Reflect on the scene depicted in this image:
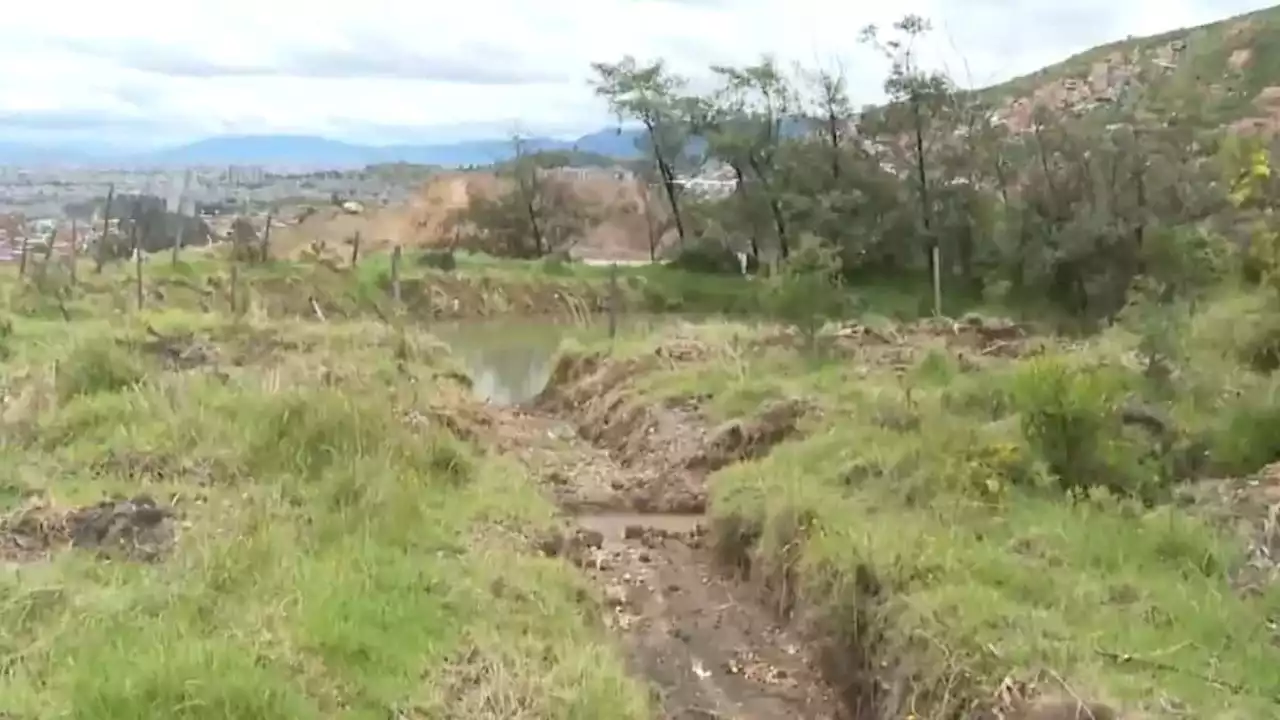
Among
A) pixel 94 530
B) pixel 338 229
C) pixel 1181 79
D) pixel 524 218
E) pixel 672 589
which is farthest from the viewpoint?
pixel 1181 79

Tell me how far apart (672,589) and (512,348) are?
567 inches

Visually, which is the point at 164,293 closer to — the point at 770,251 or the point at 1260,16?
the point at 770,251

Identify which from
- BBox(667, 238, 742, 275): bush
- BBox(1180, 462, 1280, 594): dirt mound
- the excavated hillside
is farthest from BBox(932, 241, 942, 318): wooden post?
the excavated hillside

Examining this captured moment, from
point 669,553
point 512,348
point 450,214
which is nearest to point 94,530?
point 669,553

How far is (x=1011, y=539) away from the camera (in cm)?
730

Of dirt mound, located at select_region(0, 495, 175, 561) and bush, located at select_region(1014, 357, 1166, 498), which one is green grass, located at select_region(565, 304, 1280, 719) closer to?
bush, located at select_region(1014, 357, 1166, 498)

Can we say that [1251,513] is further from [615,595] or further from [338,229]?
[338,229]

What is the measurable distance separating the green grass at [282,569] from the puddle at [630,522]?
1.82ft

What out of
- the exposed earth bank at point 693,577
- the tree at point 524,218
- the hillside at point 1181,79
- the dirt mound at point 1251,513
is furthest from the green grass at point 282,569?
the hillside at point 1181,79

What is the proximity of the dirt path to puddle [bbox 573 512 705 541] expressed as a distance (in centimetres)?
1

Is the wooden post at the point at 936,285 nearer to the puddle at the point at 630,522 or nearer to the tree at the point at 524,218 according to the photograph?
the puddle at the point at 630,522

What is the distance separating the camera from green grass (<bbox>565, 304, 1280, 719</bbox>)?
5828mm

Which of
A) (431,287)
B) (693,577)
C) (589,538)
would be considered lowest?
(693,577)

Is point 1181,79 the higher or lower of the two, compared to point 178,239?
higher
